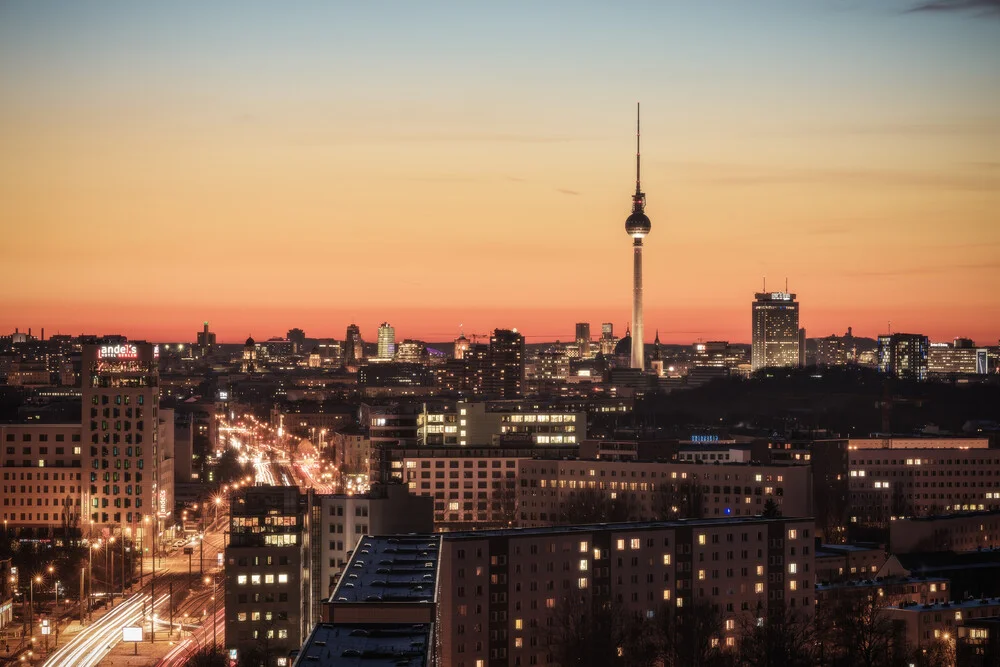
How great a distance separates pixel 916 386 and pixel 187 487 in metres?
106

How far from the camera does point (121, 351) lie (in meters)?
81.4

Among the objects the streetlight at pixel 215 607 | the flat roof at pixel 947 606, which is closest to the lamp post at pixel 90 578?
the streetlight at pixel 215 607

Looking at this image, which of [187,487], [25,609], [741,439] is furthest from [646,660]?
[741,439]

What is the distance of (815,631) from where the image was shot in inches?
1902

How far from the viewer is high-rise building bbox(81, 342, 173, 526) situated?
262ft

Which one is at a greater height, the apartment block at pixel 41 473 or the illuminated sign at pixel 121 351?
the illuminated sign at pixel 121 351

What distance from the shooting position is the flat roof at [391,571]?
34691 mm

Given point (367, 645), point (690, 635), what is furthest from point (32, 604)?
point (367, 645)

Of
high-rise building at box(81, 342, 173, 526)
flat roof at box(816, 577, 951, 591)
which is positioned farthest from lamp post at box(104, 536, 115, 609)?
flat roof at box(816, 577, 951, 591)

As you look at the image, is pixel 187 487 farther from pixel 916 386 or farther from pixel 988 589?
pixel 916 386

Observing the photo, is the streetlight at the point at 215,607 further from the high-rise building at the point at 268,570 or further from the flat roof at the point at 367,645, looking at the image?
the flat roof at the point at 367,645

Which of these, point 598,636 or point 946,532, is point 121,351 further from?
point 598,636

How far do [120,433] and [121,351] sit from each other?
382 cm

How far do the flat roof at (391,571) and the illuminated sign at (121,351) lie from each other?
38.6 meters
